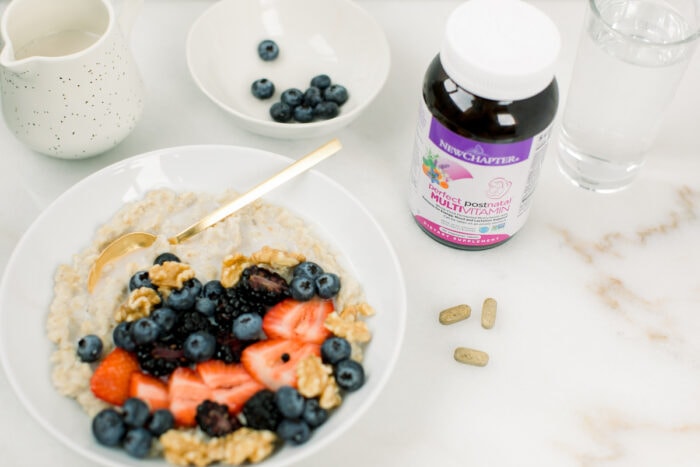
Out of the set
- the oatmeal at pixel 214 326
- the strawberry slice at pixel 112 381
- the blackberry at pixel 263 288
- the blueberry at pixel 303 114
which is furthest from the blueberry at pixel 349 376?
the blueberry at pixel 303 114

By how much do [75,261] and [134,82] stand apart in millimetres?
256

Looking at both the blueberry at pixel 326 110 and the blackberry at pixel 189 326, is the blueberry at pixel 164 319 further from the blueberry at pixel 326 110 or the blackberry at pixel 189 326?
the blueberry at pixel 326 110

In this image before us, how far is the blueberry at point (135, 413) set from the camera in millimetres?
854

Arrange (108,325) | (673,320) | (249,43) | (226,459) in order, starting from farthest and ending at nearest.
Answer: (249,43), (673,320), (108,325), (226,459)

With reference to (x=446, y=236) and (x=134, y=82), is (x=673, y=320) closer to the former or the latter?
(x=446, y=236)

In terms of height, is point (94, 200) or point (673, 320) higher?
point (94, 200)

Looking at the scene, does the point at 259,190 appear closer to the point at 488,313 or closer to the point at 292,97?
the point at 292,97

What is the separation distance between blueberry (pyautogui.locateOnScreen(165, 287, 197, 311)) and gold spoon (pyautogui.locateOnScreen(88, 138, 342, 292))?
11cm

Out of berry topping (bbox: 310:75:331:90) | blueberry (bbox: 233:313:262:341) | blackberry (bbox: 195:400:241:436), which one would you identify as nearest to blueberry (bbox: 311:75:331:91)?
berry topping (bbox: 310:75:331:90)

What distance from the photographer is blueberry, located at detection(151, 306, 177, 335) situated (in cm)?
93

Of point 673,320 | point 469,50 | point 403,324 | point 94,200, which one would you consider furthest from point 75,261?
point 673,320

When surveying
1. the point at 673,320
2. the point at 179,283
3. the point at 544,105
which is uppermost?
the point at 544,105

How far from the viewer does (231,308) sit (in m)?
0.95

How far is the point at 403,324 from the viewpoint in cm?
94
